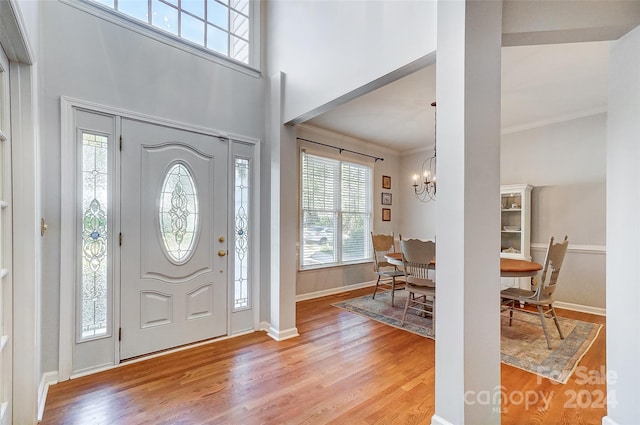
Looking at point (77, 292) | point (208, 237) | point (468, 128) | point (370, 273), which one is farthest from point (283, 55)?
point (370, 273)

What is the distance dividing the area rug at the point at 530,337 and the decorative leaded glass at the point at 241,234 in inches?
62.0

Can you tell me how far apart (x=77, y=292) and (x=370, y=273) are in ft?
14.4

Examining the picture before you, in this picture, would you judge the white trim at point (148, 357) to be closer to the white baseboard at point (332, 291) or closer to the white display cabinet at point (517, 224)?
the white baseboard at point (332, 291)

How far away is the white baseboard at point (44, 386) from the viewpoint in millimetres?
1894

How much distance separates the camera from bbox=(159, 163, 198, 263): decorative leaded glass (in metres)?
2.74

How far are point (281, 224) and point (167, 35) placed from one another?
2.04 m

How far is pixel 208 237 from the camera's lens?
117 inches

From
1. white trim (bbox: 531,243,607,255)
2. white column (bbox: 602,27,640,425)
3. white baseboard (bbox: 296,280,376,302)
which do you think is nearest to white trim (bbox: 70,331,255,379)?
white baseboard (bbox: 296,280,376,302)

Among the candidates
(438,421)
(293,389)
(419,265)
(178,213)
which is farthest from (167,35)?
(438,421)

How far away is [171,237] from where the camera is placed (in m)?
2.77

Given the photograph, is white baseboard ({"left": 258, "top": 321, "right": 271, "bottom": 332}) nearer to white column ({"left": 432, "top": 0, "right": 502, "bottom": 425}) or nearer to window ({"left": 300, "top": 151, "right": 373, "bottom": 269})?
window ({"left": 300, "top": 151, "right": 373, "bottom": 269})

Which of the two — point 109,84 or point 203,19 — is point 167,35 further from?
point 109,84

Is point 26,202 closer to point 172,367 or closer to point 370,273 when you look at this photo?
point 172,367

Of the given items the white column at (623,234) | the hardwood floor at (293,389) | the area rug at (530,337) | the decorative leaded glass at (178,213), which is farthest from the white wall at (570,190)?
the decorative leaded glass at (178,213)
